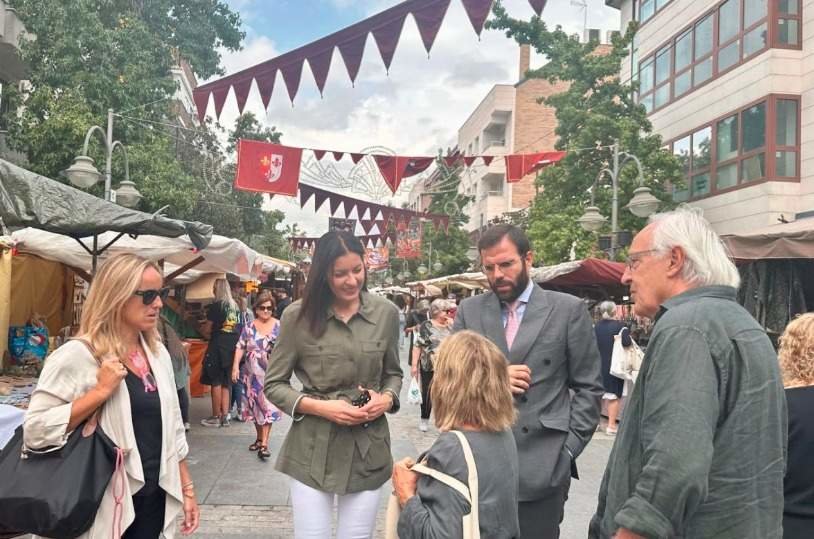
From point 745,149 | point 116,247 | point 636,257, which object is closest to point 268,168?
point 116,247

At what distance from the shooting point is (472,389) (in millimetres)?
2184

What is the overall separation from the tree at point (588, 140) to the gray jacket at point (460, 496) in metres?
17.9

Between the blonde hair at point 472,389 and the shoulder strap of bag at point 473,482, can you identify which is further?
the blonde hair at point 472,389

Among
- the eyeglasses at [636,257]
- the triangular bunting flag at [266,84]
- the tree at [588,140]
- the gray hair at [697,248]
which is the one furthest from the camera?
the tree at [588,140]

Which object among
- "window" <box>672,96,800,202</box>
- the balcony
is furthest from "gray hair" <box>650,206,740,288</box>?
"window" <box>672,96,800,202</box>

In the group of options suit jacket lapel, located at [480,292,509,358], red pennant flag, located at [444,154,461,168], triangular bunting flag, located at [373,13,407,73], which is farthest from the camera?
red pennant flag, located at [444,154,461,168]

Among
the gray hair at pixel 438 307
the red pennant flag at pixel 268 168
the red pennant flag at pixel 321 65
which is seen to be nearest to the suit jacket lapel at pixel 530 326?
the red pennant flag at pixel 321 65

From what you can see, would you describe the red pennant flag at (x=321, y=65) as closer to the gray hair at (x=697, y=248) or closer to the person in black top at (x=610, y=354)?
the person in black top at (x=610, y=354)

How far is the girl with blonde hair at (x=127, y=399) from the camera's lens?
234 centimetres

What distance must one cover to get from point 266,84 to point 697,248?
6505mm

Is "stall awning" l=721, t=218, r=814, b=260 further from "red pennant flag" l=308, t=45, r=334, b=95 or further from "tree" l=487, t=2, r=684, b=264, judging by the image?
"tree" l=487, t=2, r=684, b=264

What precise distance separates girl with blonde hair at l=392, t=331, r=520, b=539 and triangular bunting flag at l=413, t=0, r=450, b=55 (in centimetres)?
467

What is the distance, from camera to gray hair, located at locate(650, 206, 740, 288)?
1844 millimetres

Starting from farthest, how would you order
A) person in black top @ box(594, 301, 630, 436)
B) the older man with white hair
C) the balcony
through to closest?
the balcony → person in black top @ box(594, 301, 630, 436) → the older man with white hair
